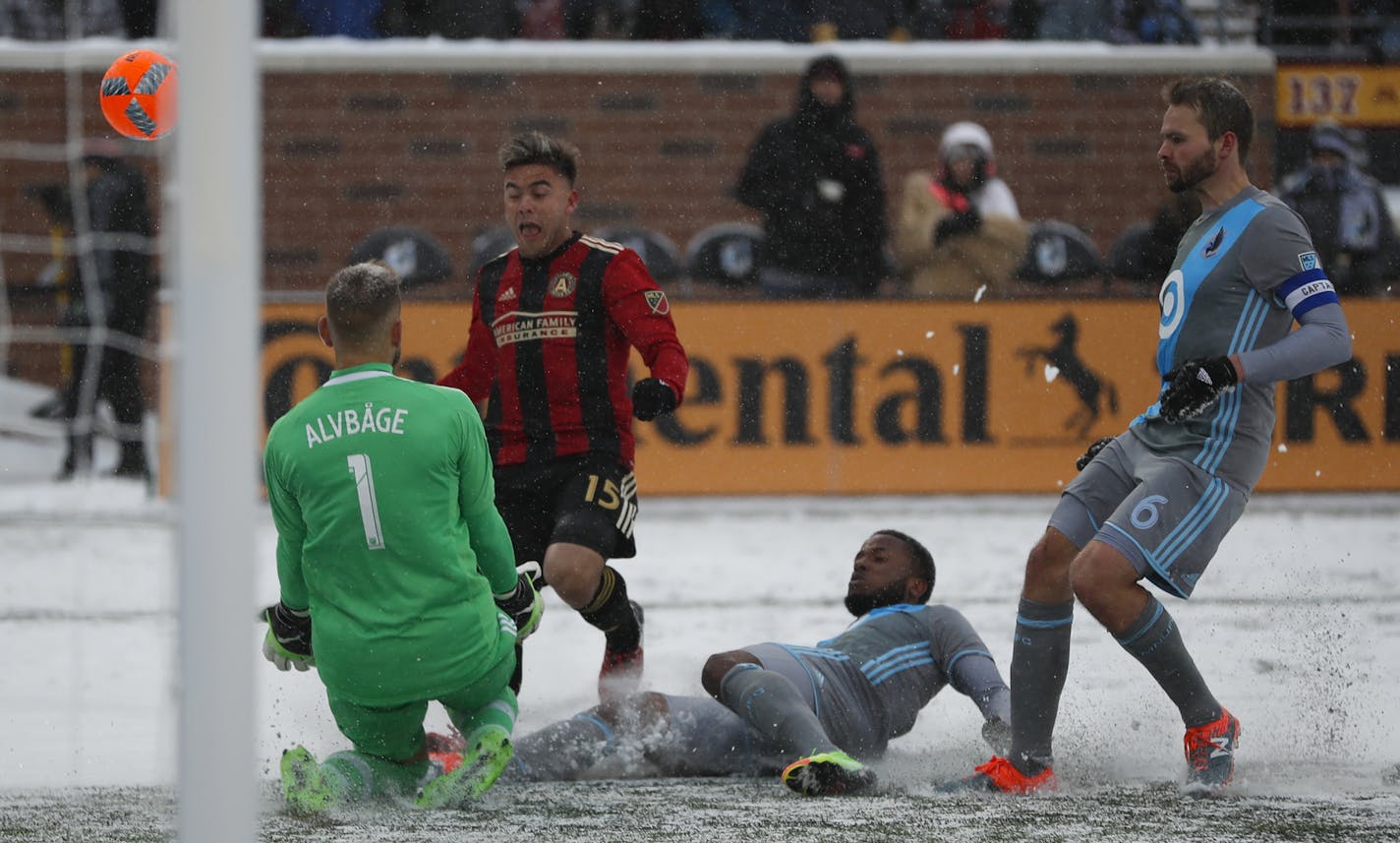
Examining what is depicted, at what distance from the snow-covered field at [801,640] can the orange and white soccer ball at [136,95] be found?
1.61 meters

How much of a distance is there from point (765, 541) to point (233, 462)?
688 cm

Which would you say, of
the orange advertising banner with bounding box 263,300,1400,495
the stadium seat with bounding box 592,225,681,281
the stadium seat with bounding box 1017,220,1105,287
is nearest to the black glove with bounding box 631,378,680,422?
the orange advertising banner with bounding box 263,300,1400,495

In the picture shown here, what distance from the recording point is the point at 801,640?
6.63 metres

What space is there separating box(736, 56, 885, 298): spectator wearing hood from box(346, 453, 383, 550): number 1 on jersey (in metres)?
7.01

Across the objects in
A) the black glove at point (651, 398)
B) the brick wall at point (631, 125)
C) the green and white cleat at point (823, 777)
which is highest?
the brick wall at point (631, 125)

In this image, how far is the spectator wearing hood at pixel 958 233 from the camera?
1110cm

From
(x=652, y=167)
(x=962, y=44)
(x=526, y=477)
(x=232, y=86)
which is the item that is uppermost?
(x=962, y=44)

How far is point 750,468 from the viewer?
1055 centimetres

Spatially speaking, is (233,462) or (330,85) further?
(330,85)

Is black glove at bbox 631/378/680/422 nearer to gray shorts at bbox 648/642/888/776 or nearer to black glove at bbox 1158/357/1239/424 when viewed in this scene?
gray shorts at bbox 648/642/888/776

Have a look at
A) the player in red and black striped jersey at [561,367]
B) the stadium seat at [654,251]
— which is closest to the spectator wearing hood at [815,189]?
the stadium seat at [654,251]

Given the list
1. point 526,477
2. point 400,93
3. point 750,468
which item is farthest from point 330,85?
point 526,477

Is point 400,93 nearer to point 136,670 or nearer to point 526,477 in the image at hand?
point 136,670

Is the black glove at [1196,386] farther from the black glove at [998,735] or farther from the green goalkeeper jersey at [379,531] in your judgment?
the green goalkeeper jersey at [379,531]
